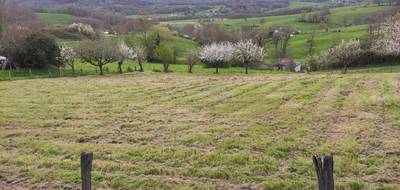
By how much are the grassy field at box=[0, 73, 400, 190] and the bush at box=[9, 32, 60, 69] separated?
26877mm

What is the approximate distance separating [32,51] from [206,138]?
155ft

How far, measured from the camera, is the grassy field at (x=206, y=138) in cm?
1441

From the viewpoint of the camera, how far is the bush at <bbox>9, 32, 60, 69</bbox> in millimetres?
59438

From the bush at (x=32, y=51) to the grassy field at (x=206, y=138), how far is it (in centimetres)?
2688

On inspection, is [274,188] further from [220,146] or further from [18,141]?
[18,141]

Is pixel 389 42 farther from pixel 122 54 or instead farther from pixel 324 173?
pixel 324 173

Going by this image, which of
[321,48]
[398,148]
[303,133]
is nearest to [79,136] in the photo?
[303,133]

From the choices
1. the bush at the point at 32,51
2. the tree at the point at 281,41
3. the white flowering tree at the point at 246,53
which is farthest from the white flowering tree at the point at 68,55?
the tree at the point at 281,41

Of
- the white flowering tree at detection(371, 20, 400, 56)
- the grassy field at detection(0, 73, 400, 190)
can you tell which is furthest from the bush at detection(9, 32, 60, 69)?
the white flowering tree at detection(371, 20, 400, 56)

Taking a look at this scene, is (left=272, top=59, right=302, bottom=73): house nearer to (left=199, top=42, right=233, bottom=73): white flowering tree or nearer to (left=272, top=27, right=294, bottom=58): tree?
(left=199, top=42, right=233, bottom=73): white flowering tree

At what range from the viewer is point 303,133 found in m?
19.6

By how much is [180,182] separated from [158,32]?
7453 cm

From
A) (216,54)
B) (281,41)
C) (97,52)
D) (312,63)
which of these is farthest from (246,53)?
(281,41)

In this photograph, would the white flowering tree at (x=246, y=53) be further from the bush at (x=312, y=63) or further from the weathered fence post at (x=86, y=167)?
the weathered fence post at (x=86, y=167)
